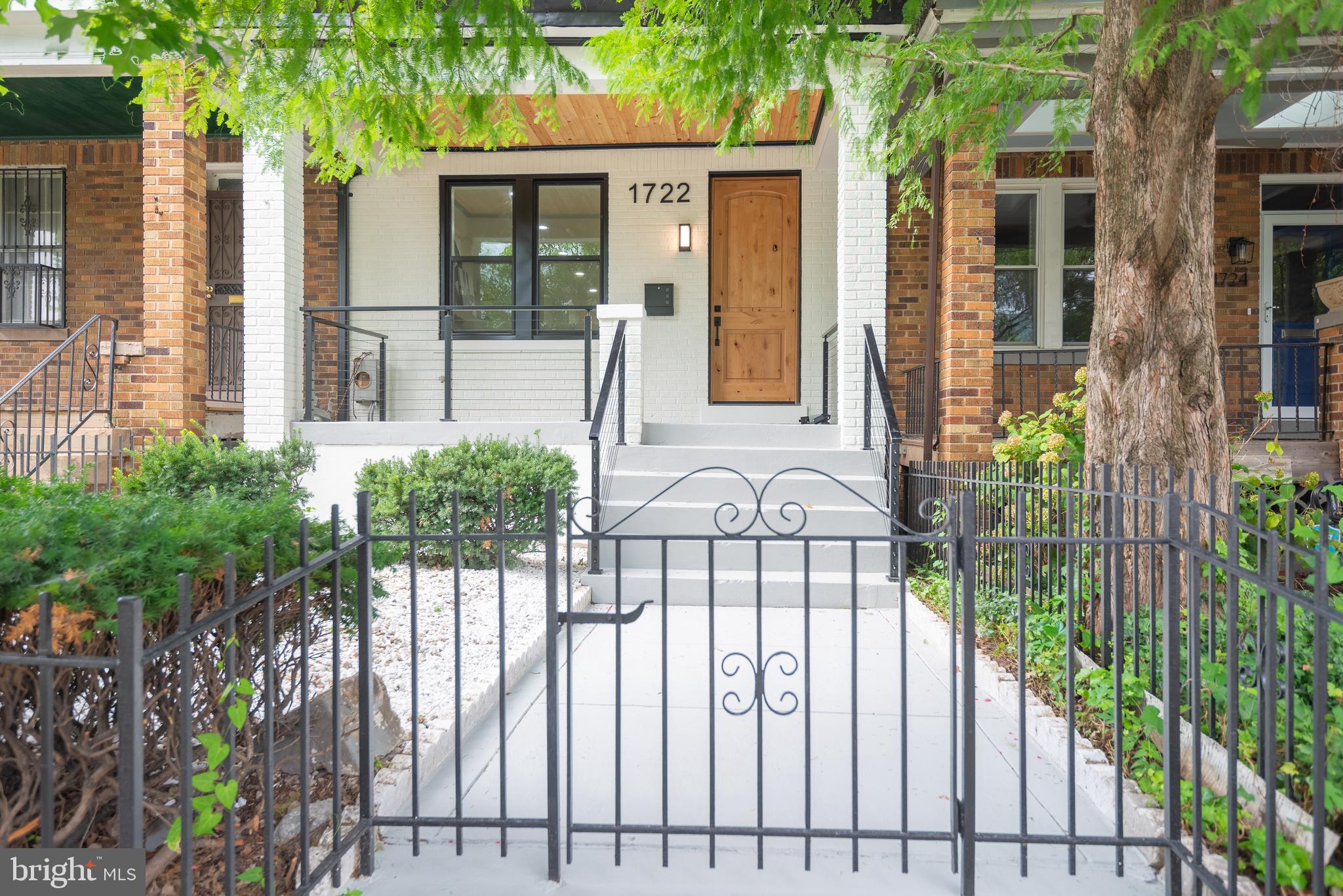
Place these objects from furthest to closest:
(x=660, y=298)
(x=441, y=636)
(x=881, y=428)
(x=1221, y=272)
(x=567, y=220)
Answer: (x=567, y=220)
(x=660, y=298)
(x=1221, y=272)
(x=881, y=428)
(x=441, y=636)

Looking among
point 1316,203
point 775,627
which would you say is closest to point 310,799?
point 775,627

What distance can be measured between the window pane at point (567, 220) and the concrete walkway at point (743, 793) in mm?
6242

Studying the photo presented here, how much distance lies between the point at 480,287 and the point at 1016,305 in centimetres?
617

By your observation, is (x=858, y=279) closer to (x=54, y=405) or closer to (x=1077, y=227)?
(x=1077, y=227)

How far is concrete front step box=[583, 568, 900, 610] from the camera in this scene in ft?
17.1

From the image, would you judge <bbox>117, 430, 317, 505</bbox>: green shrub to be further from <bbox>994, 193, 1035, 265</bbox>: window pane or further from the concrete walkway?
<bbox>994, 193, 1035, 265</bbox>: window pane

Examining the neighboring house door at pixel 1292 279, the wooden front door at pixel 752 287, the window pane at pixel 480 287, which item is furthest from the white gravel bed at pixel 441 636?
the neighboring house door at pixel 1292 279

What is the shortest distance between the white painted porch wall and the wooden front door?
0.15m

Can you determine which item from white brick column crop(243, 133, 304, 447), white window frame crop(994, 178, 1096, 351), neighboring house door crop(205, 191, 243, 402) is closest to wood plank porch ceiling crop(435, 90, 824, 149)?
white brick column crop(243, 133, 304, 447)

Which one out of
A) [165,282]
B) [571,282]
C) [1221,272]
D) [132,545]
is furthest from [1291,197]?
[165,282]

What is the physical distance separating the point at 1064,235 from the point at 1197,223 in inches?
220

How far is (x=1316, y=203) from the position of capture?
27.8ft

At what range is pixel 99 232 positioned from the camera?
29.1 feet

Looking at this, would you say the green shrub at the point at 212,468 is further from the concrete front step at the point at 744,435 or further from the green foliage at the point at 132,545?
the green foliage at the point at 132,545
